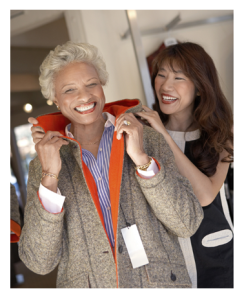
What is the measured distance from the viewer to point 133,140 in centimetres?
137

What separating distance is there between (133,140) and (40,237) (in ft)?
1.91

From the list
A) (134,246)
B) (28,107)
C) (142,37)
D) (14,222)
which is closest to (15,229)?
(14,222)

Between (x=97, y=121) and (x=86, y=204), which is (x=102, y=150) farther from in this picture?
(x=86, y=204)

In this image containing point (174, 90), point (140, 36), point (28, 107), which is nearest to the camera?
point (174, 90)

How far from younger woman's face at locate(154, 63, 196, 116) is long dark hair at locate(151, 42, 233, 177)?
3cm

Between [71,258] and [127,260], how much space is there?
255mm

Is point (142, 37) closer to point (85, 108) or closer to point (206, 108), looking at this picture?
point (206, 108)

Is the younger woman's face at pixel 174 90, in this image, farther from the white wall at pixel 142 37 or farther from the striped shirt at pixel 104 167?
the white wall at pixel 142 37

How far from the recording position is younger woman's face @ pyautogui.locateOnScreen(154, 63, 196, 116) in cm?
189

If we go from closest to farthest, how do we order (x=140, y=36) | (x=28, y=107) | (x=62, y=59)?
(x=62, y=59) → (x=140, y=36) → (x=28, y=107)

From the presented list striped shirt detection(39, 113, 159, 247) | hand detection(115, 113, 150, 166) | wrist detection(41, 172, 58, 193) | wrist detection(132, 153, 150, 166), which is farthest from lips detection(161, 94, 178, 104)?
wrist detection(41, 172, 58, 193)

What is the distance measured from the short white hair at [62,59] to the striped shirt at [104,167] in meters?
0.26

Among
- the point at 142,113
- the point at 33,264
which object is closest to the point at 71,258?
the point at 33,264

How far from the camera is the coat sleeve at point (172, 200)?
4.34ft
